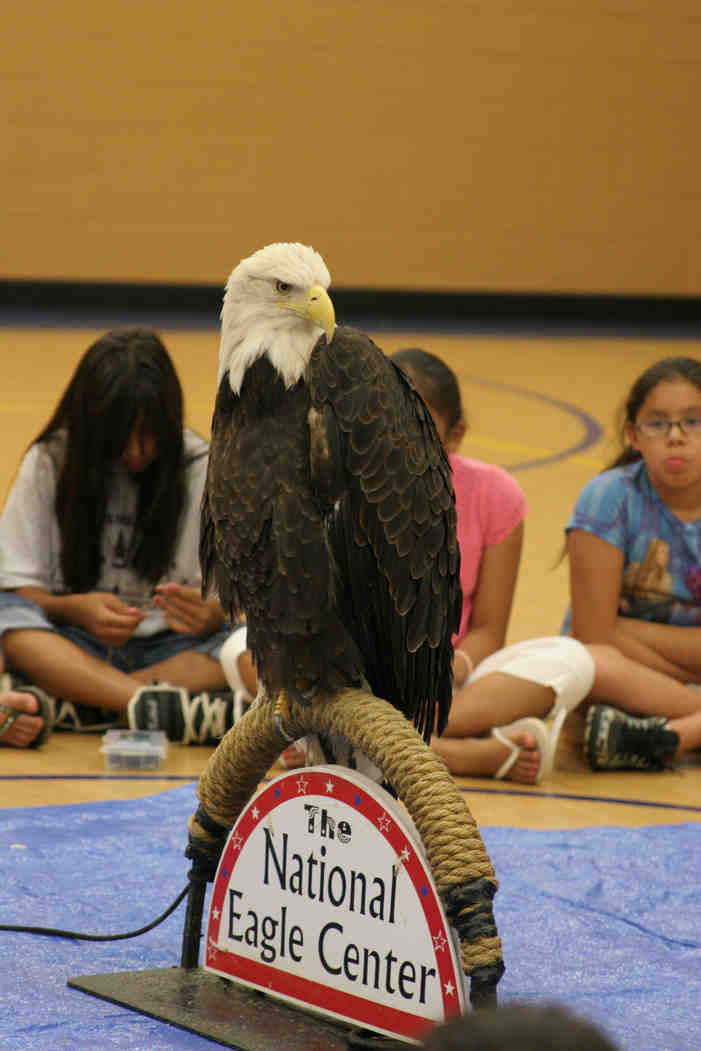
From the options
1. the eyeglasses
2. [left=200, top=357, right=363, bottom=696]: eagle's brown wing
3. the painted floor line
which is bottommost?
the painted floor line

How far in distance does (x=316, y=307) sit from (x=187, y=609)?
1.70 meters

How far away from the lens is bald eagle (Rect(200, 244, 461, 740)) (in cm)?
201

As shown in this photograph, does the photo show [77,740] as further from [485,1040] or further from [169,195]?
[169,195]

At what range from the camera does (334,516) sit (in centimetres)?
206

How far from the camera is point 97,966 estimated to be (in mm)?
2295

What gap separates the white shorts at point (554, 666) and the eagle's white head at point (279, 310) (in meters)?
1.56

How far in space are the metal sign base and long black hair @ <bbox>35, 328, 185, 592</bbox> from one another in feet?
4.92

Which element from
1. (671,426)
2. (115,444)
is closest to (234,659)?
(115,444)

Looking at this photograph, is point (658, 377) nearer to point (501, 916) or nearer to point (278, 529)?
point (501, 916)

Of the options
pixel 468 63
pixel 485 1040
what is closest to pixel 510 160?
pixel 468 63

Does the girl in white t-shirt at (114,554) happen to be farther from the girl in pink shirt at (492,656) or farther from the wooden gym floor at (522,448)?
the girl in pink shirt at (492,656)

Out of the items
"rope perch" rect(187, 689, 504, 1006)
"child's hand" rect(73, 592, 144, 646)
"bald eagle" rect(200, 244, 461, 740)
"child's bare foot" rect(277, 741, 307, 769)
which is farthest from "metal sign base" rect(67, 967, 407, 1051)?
"child's hand" rect(73, 592, 144, 646)

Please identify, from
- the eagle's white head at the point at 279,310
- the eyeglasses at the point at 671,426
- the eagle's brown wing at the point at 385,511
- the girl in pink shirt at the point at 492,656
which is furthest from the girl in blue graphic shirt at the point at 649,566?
the eagle's white head at the point at 279,310

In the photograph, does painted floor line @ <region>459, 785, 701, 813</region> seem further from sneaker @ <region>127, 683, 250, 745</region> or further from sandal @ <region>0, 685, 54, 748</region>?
sandal @ <region>0, 685, 54, 748</region>
